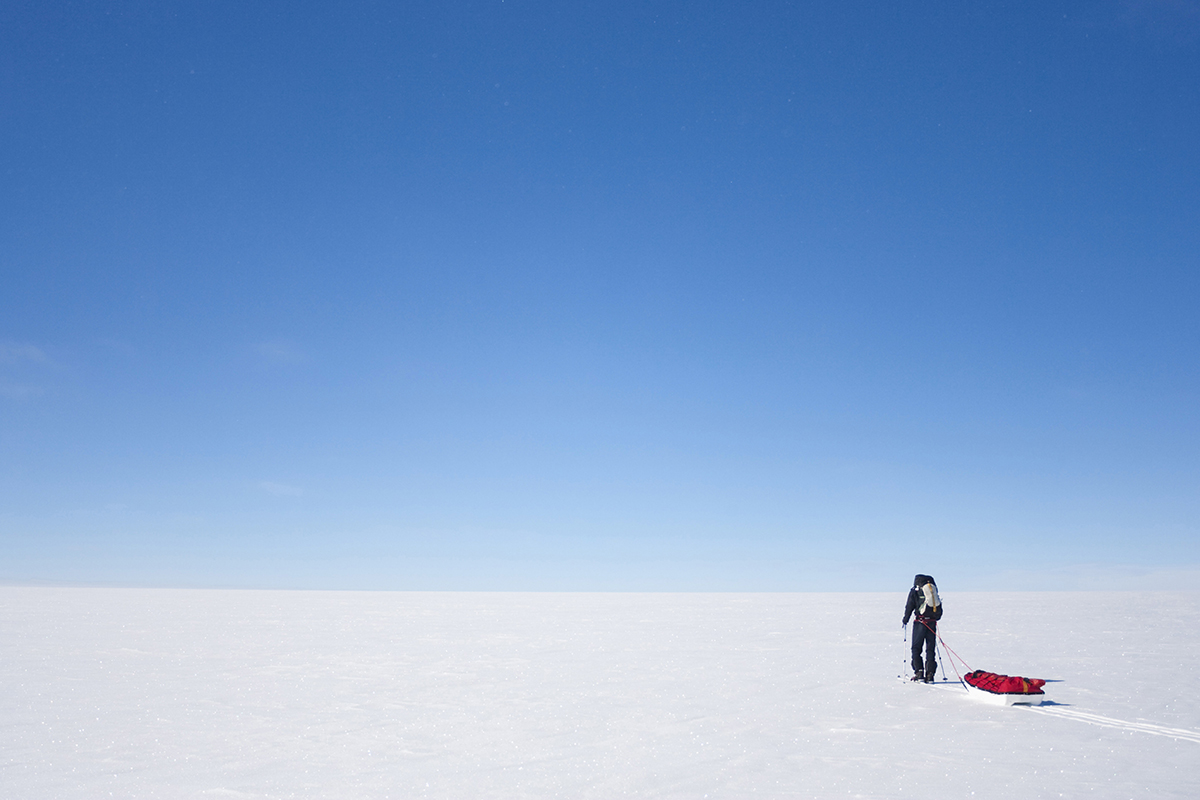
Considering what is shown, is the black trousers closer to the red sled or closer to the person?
the person

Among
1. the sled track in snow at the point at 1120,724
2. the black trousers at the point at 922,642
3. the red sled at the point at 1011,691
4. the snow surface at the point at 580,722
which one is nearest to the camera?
the snow surface at the point at 580,722

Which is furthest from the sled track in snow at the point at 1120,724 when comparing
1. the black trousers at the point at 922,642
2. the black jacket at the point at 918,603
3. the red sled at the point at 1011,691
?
the black jacket at the point at 918,603

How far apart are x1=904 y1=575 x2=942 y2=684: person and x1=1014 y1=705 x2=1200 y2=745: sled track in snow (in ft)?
6.46

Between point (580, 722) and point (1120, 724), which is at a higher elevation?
point (1120, 724)

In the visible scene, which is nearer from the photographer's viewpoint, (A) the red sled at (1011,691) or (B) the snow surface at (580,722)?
(B) the snow surface at (580,722)

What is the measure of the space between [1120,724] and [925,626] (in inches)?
126

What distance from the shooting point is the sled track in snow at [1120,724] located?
8.72 metres

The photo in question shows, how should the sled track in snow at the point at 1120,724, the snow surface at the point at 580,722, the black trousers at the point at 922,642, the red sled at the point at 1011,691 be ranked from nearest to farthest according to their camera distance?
Result: the snow surface at the point at 580,722, the sled track in snow at the point at 1120,724, the red sled at the point at 1011,691, the black trousers at the point at 922,642

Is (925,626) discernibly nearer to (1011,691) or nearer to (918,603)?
(918,603)

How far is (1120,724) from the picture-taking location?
9.25 m

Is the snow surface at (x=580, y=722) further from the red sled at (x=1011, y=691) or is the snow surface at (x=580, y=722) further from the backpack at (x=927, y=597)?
the backpack at (x=927, y=597)

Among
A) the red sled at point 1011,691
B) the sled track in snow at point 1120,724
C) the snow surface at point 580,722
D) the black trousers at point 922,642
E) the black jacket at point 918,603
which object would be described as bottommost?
the snow surface at point 580,722

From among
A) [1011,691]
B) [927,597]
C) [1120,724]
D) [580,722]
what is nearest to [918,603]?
[927,597]

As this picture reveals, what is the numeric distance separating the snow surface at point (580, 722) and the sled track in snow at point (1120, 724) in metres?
0.04
